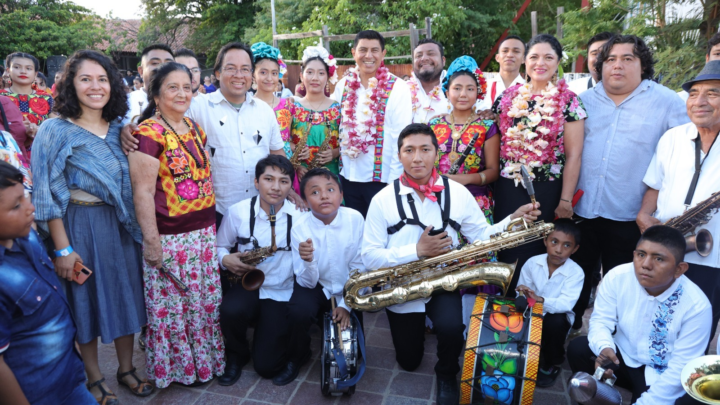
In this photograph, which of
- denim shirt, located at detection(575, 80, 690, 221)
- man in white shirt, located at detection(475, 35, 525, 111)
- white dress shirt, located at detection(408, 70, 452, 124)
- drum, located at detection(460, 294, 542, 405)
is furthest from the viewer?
man in white shirt, located at detection(475, 35, 525, 111)

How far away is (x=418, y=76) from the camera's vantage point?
569 centimetres

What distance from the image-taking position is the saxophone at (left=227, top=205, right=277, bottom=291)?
3668mm

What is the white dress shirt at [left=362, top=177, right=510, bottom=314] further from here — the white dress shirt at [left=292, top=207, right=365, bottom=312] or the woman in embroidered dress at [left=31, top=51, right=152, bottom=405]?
the woman in embroidered dress at [left=31, top=51, right=152, bottom=405]

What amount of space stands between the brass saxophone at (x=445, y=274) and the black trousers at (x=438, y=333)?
13 centimetres

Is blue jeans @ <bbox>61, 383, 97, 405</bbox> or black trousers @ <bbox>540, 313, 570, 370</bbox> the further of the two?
black trousers @ <bbox>540, 313, 570, 370</bbox>

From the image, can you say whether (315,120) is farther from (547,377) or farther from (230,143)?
(547,377)

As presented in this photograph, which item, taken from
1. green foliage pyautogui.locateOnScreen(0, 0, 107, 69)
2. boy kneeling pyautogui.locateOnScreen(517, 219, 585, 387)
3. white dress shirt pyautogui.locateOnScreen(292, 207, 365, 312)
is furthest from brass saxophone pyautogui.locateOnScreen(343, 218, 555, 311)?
green foliage pyautogui.locateOnScreen(0, 0, 107, 69)

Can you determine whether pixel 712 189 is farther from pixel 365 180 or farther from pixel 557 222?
pixel 365 180

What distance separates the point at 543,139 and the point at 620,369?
72.3 inches

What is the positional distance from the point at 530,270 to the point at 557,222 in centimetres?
47

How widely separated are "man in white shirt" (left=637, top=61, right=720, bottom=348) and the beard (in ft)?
9.01

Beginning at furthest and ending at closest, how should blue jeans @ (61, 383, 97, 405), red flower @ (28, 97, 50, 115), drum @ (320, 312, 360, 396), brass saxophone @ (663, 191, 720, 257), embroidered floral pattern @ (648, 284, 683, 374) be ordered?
1. red flower @ (28, 97, 50, 115)
2. drum @ (320, 312, 360, 396)
3. brass saxophone @ (663, 191, 720, 257)
4. embroidered floral pattern @ (648, 284, 683, 374)
5. blue jeans @ (61, 383, 97, 405)

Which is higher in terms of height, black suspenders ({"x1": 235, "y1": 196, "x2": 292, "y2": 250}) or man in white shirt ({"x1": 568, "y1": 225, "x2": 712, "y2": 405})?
black suspenders ({"x1": 235, "y1": 196, "x2": 292, "y2": 250})

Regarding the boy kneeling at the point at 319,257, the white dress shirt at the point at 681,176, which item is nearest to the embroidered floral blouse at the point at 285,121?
the boy kneeling at the point at 319,257
